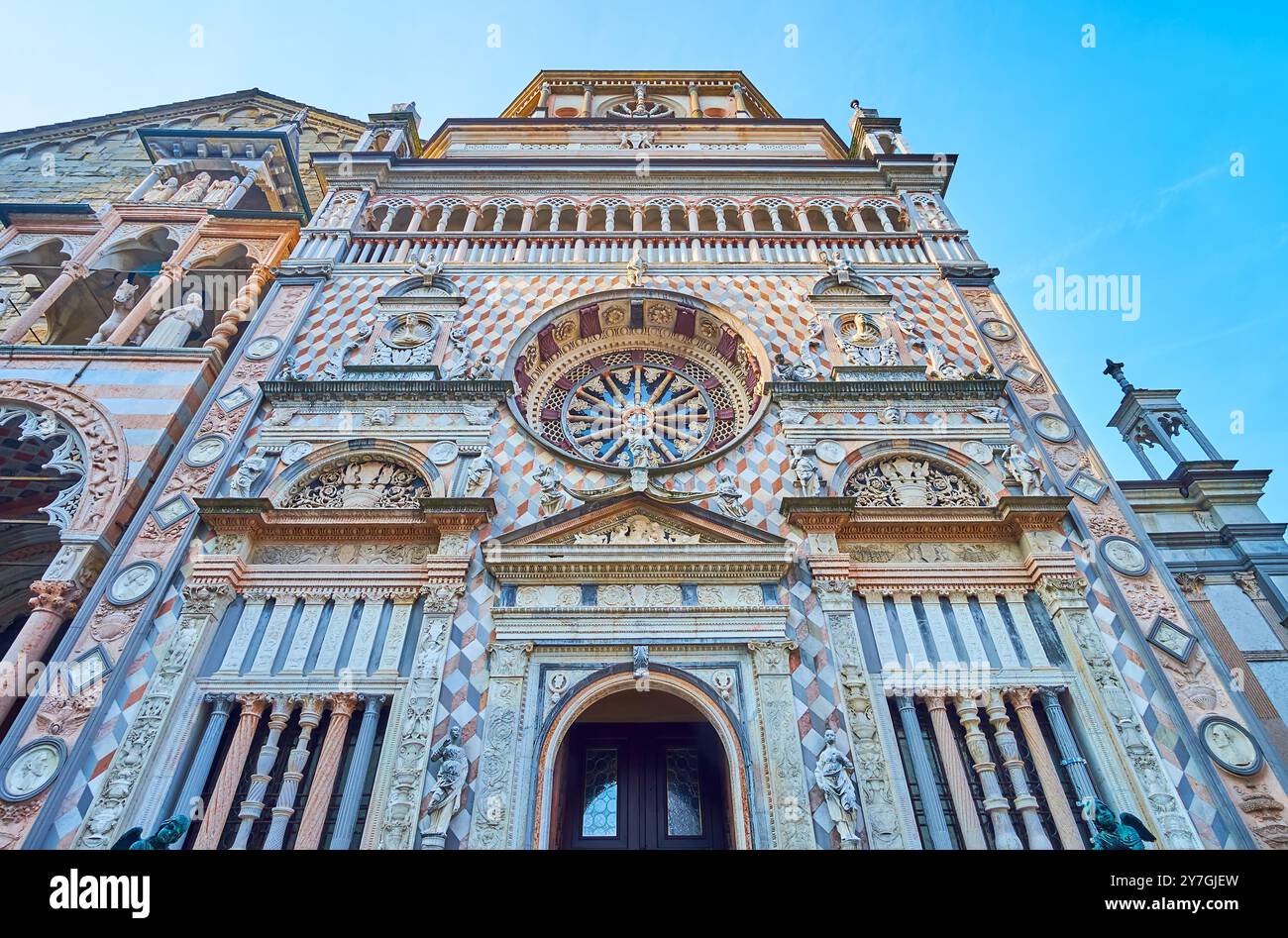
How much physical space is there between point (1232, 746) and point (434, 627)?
932 cm

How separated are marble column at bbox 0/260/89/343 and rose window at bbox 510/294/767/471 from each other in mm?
9110

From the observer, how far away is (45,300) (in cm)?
1442

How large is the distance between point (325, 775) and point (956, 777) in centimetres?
705

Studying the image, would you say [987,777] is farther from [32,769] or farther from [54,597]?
[54,597]

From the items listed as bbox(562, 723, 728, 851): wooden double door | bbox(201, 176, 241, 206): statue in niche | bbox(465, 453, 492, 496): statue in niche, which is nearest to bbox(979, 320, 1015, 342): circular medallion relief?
bbox(562, 723, 728, 851): wooden double door

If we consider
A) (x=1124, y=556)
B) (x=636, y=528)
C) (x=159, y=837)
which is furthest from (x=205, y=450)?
(x=1124, y=556)

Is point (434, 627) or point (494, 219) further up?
point (494, 219)

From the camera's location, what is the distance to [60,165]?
2147cm

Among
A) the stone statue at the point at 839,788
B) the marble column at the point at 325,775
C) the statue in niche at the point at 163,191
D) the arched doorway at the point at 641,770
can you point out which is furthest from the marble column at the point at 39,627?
the statue in niche at the point at 163,191

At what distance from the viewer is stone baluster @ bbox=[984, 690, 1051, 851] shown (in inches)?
317

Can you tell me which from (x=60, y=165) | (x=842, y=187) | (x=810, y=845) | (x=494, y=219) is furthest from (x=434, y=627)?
(x=60, y=165)

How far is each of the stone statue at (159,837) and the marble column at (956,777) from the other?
7829 millimetres
